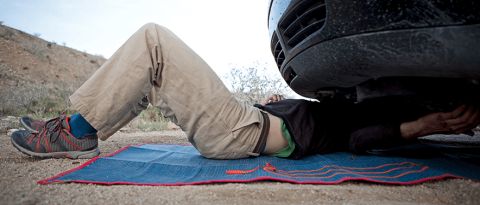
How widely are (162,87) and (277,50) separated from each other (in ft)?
2.63

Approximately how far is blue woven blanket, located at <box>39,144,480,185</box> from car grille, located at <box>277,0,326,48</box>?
0.73m

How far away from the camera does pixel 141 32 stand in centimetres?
142

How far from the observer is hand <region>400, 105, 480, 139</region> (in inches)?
47.0

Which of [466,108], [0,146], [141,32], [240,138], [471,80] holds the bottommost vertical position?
[0,146]

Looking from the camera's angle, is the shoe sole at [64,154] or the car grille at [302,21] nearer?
the car grille at [302,21]

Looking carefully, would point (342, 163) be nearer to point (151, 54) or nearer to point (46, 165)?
point (151, 54)

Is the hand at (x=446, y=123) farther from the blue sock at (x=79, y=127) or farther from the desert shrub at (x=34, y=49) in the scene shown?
the desert shrub at (x=34, y=49)

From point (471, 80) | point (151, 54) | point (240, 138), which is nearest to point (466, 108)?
point (471, 80)

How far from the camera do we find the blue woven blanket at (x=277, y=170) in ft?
3.96

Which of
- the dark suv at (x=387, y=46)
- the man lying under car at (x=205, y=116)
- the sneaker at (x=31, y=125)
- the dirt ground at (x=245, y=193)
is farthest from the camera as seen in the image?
the sneaker at (x=31, y=125)

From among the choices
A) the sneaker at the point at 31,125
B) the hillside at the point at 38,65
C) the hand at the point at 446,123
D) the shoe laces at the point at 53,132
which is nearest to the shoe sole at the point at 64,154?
the shoe laces at the point at 53,132

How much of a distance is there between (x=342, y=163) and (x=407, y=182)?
40cm

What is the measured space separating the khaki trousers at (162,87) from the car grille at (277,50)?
1.52 ft

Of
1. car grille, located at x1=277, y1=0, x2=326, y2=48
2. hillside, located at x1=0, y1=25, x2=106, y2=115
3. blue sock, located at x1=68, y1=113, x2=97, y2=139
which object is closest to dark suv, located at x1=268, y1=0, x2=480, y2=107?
car grille, located at x1=277, y1=0, x2=326, y2=48
